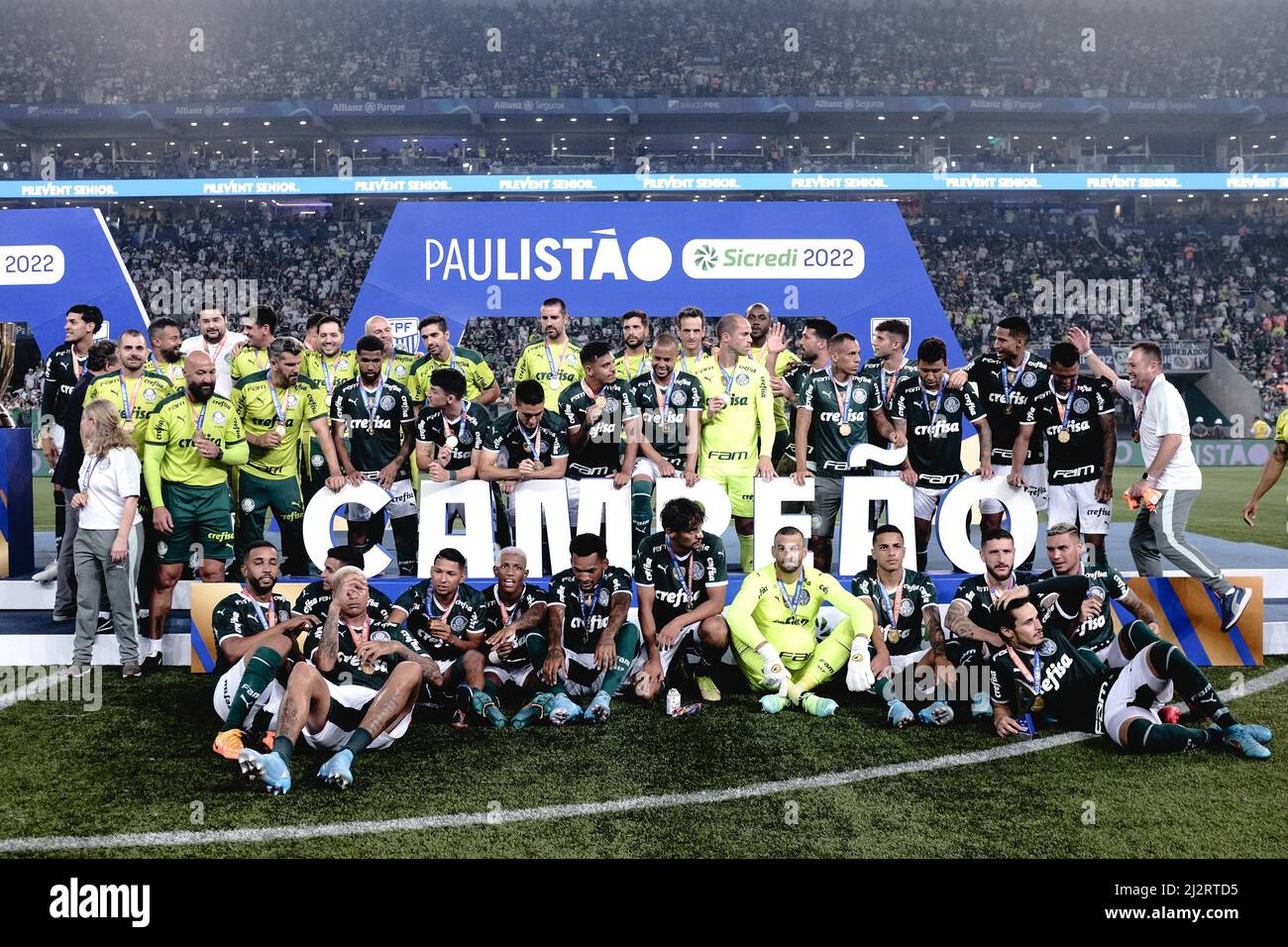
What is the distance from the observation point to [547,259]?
1036 cm

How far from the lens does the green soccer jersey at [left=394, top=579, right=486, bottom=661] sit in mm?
6148

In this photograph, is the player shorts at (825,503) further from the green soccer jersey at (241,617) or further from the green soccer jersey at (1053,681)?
the green soccer jersey at (241,617)

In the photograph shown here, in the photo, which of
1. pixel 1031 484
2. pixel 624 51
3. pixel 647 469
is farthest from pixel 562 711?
pixel 624 51

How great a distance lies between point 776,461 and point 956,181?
2682cm

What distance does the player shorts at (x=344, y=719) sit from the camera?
5320mm

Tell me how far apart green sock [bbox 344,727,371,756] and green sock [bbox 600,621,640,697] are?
1.50 metres

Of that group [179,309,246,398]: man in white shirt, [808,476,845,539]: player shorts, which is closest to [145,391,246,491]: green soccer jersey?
[179,309,246,398]: man in white shirt

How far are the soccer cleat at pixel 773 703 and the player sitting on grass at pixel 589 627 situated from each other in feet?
2.70

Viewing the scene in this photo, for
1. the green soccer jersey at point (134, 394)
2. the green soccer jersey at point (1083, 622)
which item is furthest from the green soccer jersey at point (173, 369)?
the green soccer jersey at point (1083, 622)

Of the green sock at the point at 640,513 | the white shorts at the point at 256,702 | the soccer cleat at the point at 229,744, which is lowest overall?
the soccer cleat at the point at 229,744

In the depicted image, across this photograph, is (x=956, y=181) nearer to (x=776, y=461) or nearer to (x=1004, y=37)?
(x=1004, y=37)

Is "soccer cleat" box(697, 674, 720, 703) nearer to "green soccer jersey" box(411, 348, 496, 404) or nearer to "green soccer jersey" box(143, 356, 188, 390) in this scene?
"green soccer jersey" box(411, 348, 496, 404)

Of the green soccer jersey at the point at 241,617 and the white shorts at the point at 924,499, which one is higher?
the white shorts at the point at 924,499

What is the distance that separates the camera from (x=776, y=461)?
9406mm
